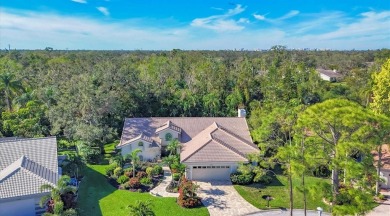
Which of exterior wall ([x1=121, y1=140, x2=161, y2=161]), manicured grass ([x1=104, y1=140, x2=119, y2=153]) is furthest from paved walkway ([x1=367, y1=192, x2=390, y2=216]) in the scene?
manicured grass ([x1=104, y1=140, x2=119, y2=153])

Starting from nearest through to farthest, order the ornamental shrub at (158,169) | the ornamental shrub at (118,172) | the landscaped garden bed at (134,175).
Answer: the landscaped garden bed at (134,175), the ornamental shrub at (118,172), the ornamental shrub at (158,169)

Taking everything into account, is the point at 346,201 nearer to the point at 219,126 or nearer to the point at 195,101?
the point at 219,126

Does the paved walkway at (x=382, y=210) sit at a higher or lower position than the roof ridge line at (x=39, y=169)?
lower

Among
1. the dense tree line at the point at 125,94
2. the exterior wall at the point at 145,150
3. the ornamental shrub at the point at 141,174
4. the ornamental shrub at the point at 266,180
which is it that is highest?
the dense tree line at the point at 125,94

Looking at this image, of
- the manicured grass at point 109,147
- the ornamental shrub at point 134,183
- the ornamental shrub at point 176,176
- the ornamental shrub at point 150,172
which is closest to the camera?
the ornamental shrub at point 134,183

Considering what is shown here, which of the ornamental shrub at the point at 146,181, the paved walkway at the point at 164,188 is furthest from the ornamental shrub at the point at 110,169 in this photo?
the paved walkway at the point at 164,188

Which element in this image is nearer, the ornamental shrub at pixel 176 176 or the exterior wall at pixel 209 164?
the ornamental shrub at pixel 176 176

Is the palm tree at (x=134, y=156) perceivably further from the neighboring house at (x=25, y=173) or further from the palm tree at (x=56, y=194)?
the palm tree at (x=56, y=194)

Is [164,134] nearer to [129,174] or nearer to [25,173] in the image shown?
[129,174]
